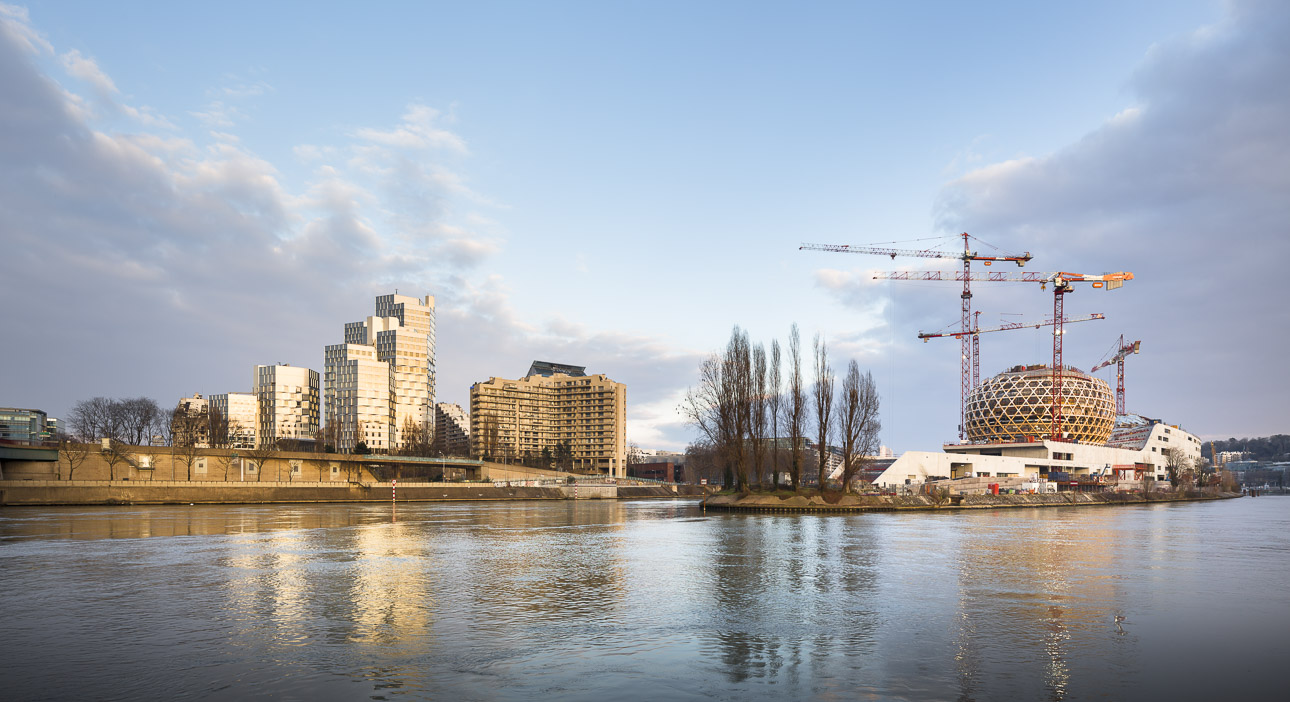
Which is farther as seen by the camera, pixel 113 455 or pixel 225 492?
pixel 113 455

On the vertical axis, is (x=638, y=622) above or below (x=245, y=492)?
above

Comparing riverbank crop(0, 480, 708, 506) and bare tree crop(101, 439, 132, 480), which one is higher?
bare tree crop(101, 439, 132, 480)

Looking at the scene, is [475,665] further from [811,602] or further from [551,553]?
[551,553]

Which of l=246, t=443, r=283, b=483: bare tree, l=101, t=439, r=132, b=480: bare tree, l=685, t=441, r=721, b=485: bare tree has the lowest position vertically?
l=685, t=441, r=721, b=485: bare tree

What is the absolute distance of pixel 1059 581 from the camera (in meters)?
20.3

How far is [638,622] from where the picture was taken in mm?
14336

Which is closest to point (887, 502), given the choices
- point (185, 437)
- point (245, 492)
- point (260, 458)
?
point (245, 492)

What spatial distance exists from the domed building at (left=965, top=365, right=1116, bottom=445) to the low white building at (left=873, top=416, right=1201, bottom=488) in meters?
4.11

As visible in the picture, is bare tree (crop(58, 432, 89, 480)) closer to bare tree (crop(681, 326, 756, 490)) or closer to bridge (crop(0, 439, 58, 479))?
bridge (crop(0, 439, 58, 479))

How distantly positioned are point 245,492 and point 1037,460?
352 ft

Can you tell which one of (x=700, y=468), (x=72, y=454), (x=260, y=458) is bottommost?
(x=700, y=468)

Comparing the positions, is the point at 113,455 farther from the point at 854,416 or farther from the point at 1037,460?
the point at 1037,460

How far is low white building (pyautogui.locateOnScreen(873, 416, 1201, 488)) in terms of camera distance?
107m

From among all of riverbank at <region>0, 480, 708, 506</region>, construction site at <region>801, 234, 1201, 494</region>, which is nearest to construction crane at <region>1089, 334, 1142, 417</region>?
construction site at <region>801, 234, 1201, 494</region>
